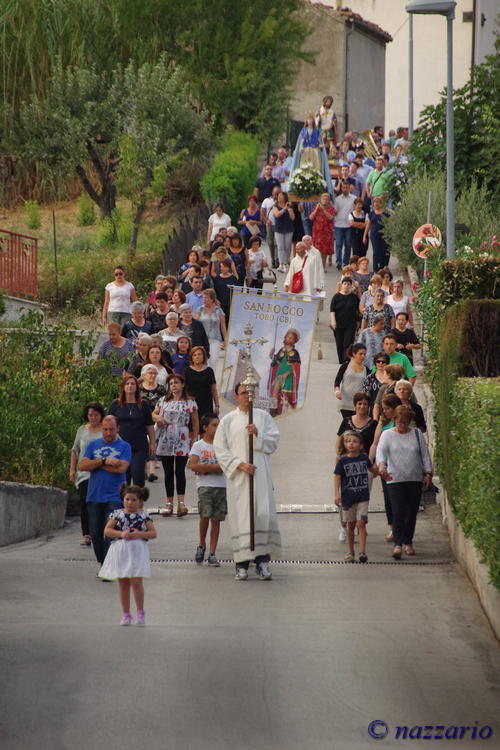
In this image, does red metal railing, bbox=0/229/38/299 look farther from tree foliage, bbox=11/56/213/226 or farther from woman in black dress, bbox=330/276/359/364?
tree foliage, bbox=11/56/213/226

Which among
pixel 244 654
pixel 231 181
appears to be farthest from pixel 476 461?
pixel 231 181

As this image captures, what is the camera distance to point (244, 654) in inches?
386

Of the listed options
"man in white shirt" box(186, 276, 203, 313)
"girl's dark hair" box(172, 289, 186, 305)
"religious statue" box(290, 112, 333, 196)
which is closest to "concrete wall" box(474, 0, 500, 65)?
"religious statue" box(290, 112, 333, 196)

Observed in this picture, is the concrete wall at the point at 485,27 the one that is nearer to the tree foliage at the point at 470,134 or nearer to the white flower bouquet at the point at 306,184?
the tree foliage at the point at 470,134

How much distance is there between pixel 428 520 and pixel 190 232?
18712 millimetres

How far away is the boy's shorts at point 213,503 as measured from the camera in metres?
13.2

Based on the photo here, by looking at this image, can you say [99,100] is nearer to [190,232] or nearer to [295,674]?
[190,232]

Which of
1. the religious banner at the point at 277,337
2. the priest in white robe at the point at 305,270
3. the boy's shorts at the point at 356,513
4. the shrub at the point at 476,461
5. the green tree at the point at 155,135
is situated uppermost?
the green tree at the point at 155,135

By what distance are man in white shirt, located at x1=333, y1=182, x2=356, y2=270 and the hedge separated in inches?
513

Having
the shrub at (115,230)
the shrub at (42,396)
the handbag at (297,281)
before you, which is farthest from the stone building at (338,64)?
the shrub at (42,396)

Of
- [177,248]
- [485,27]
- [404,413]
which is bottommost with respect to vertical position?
[404,413]

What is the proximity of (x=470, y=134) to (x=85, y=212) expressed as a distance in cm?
1615

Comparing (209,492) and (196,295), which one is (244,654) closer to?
(209,492)

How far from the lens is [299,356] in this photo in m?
16.1
